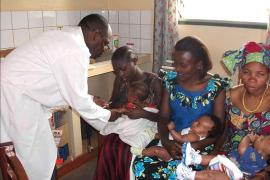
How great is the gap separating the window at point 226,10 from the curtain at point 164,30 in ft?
0.37

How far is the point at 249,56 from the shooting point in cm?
167

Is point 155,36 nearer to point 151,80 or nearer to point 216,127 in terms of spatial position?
point 151,80

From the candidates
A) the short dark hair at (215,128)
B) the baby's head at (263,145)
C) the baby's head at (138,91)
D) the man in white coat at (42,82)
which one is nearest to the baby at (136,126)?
the baby's head at (138,91)

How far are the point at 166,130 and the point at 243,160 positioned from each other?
1.54 feet

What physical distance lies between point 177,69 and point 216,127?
0.39 meters

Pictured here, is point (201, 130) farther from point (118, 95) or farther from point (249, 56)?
point (118, 95)

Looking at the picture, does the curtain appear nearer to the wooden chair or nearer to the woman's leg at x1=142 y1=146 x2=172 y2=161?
the woman's leg at x1=142 y1=146 x2=172 y2=161

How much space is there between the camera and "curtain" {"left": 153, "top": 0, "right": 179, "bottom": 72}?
2.87 meters

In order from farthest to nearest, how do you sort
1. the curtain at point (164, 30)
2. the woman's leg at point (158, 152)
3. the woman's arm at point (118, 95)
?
1. the curtain at point (164, 30)
2. the woman's arm at point (118, 95)
3. the woman's leg at point (158, 152)

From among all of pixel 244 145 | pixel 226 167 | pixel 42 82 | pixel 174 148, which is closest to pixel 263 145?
pixel 244 145

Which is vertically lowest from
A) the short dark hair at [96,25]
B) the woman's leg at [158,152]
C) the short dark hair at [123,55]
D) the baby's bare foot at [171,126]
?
the woman's leg at [158,152]

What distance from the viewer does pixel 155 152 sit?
1.75 metres

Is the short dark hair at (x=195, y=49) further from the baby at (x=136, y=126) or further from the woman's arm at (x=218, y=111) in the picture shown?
the baby at (x=136, y=126)

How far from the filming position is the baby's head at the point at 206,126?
1702mm
